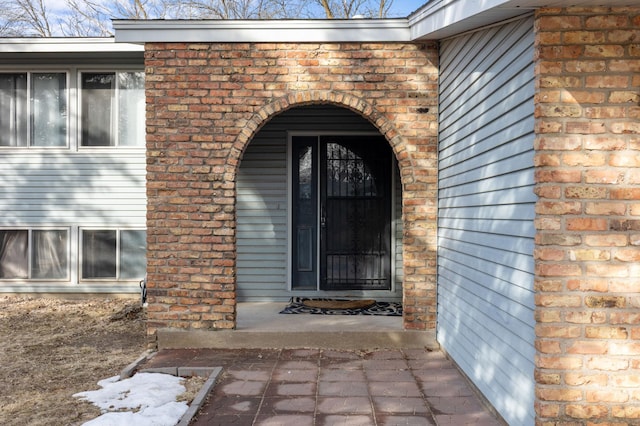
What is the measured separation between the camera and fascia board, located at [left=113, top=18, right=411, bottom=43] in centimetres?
512

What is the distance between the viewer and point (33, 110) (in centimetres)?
814

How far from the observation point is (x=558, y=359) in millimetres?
2857

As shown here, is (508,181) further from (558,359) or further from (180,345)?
(180,345)

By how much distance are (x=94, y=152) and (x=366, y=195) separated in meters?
4.20

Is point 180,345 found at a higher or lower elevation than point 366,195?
lower

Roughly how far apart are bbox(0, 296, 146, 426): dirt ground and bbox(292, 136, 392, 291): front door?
8.08 ft

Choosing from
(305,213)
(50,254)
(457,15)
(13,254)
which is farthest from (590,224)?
(13,254)

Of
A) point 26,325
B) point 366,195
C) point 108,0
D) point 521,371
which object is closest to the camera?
point 521,371

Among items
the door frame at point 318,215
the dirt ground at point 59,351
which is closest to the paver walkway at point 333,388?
the dirt ground at point 59,351

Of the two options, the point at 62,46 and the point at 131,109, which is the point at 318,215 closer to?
the point at 131,109

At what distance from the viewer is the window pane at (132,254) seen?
8.12m

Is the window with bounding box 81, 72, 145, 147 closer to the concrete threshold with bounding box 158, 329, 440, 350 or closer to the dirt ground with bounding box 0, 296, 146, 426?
the dirt ground with bounding box 0, 296, 146, 426

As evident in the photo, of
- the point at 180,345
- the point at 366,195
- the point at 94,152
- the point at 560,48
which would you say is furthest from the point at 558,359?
the point at 94,152

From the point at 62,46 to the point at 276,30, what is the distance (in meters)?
4.14
